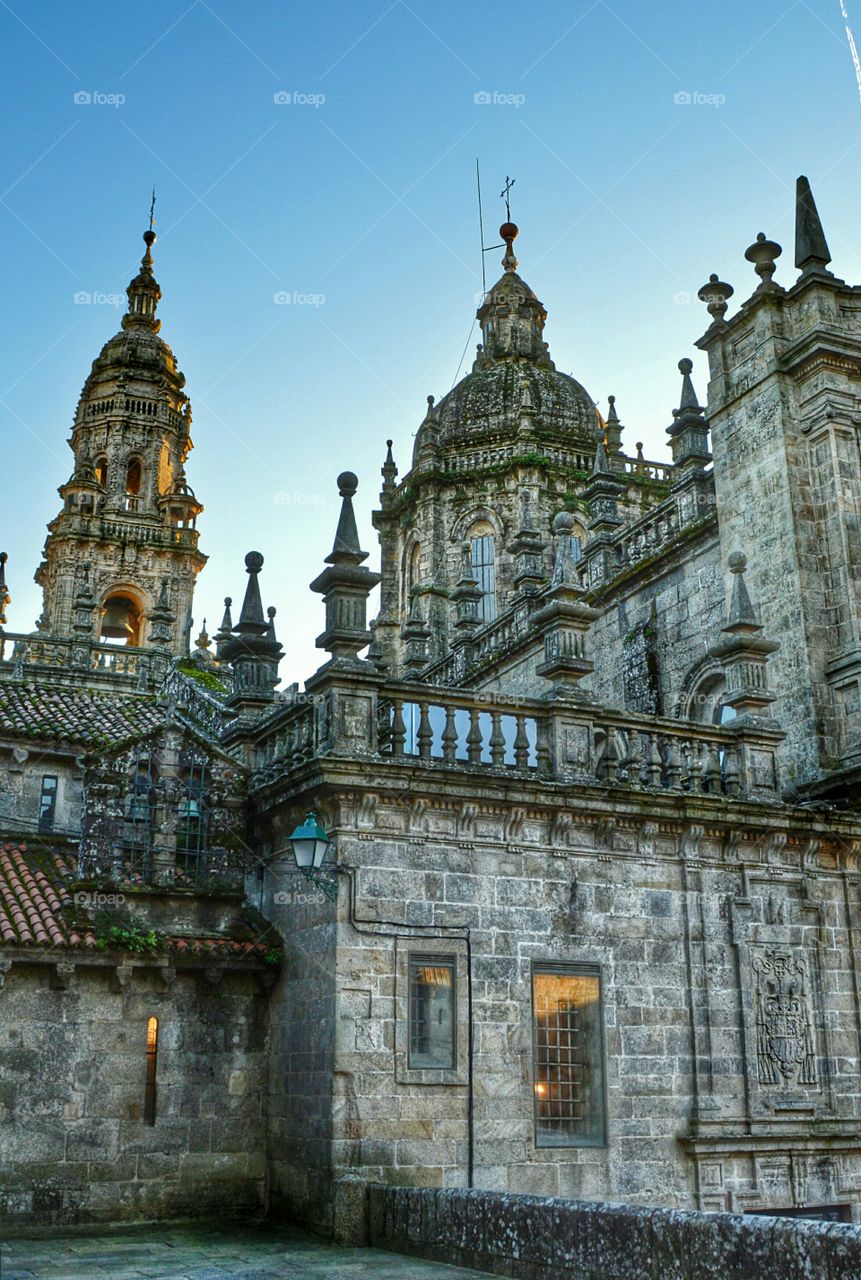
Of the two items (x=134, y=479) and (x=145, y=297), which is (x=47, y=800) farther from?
(x=145, y=297)

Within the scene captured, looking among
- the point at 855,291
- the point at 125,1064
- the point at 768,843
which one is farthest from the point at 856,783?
the point at 125,1064

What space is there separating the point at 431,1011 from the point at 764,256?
1222 centimetres

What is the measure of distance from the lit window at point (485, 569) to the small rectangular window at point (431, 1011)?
21.5 metres

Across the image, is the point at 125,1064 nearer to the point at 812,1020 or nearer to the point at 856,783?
the point at 812,1020

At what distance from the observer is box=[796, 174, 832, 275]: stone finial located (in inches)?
718

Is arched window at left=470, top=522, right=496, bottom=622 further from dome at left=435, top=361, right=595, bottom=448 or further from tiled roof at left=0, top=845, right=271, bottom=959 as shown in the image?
tiled roof at left=0, top=845, right=271, bottom=959

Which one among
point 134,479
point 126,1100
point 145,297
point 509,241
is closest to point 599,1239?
point 126,1100

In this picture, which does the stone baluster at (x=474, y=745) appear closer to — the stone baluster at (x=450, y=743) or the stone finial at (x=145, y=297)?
Answer: the stone baluster at (x=450, y=743)

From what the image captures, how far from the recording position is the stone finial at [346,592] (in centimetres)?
1323

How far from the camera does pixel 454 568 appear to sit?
114 feet

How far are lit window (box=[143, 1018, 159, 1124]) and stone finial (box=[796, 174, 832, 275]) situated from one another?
13.6 meters

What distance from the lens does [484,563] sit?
34719 millimetres

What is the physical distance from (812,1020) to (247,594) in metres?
8.90

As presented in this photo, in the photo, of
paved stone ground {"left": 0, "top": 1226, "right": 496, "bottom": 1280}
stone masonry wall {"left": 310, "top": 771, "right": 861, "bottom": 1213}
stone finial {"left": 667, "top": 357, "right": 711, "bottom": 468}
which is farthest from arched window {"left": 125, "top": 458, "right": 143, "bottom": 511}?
paved stone ground {"left": 0, "top": 1226, "right": 496, "bottom": 1280}
